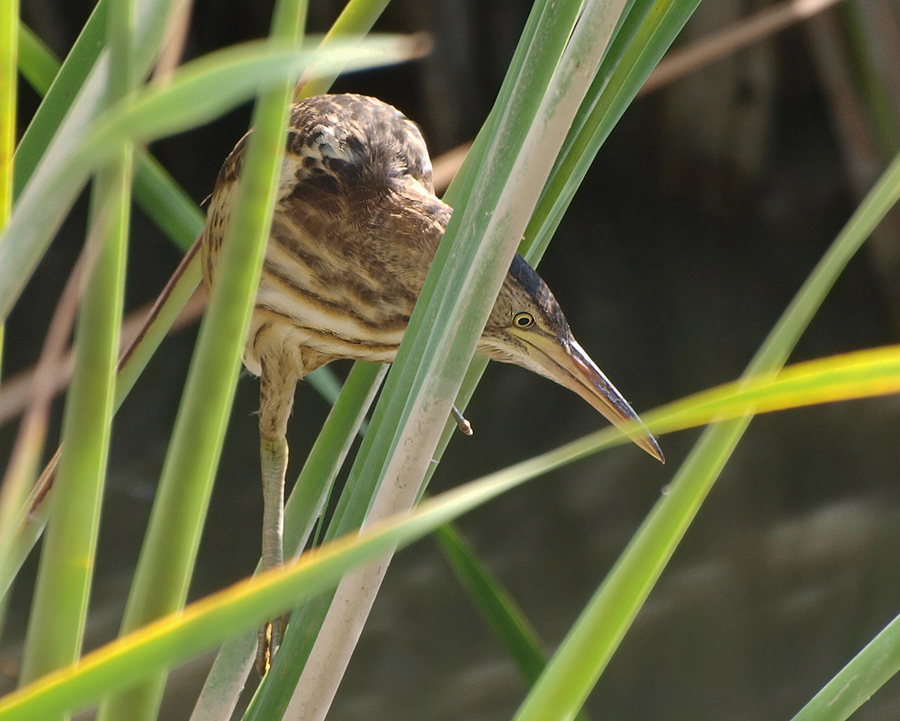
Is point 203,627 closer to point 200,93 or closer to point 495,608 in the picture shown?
point 200,93

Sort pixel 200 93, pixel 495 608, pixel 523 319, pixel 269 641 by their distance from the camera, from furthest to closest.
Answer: pixel 269 641 < pixel 523 319 < pixel 495 608 < pixel 200 93

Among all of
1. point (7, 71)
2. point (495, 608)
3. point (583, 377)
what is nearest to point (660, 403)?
point (583, 377)

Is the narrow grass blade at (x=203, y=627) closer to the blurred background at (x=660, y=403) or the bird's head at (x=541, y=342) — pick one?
the bird's head at (x=541, y=342)

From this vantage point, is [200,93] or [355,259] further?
[355,259]

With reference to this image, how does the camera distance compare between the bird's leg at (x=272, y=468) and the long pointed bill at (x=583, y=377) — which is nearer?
the long pointed bill at (x=583, y=377)

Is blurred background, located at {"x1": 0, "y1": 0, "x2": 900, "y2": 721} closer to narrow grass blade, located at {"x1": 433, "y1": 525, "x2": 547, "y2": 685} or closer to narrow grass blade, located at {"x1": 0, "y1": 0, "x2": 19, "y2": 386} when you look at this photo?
narrow grass blade, located at {"x1": 433, "y1": 525, "x2": 547, "y2": 685}

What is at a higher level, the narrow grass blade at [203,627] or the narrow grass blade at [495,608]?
the narrow grass blade at [203,627]

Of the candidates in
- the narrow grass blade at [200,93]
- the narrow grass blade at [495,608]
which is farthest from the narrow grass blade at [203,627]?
the narrow grass blade at [495,608]

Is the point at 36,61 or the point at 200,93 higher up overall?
the point at 36,61
